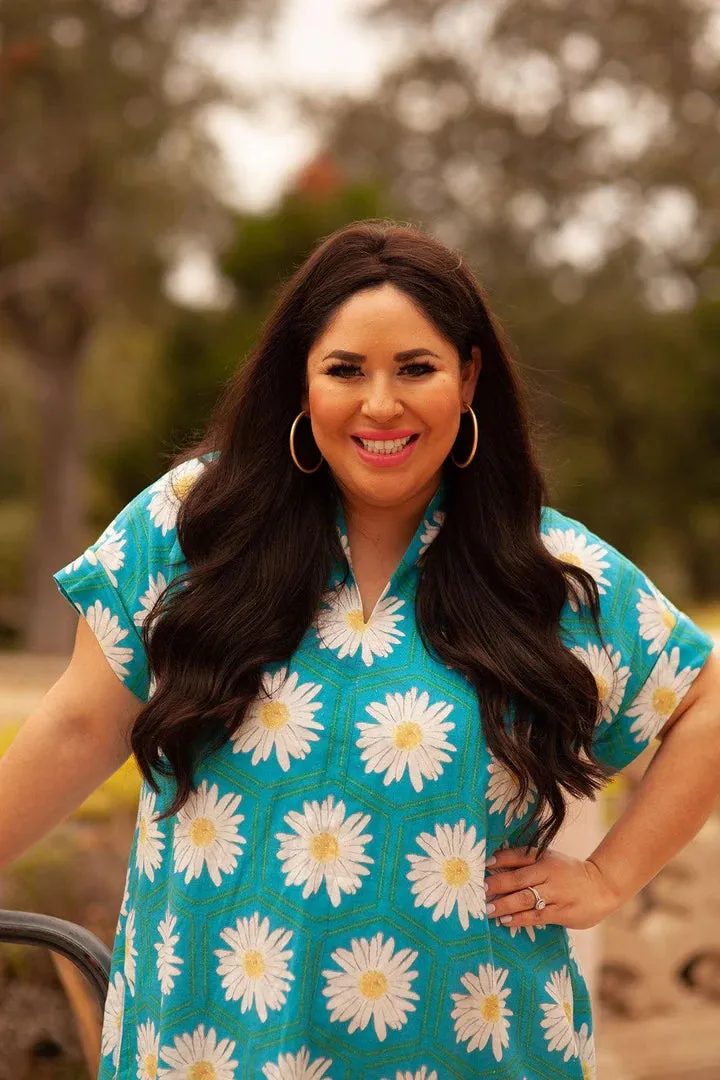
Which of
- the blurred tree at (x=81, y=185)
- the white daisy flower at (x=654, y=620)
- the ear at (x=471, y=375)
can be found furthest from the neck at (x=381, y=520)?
the blurred tree at (x=81, y=185)

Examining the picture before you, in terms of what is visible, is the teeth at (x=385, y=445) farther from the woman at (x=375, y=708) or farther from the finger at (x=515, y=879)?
the finger at (x=515, y=879)

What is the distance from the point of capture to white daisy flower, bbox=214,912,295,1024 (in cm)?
175

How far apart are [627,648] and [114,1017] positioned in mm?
855

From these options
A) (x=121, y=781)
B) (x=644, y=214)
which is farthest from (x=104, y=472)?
(x=121, y=781)

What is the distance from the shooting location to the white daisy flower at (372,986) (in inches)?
69.1

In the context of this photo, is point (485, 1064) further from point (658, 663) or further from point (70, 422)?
point (70, 422)

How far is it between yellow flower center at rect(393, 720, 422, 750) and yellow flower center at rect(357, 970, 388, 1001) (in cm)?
28

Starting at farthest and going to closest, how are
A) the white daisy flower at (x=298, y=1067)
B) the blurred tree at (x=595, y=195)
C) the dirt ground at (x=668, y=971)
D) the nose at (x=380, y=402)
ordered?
the blurred tree at (x=595, y=195), the dirt ground at (x=668, y=971), the nose at (x=380, y=402), the white daisy flower at (x=298, y=1067)

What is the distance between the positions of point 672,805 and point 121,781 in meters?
2.39

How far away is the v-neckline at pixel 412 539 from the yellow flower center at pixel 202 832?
33 centimetres

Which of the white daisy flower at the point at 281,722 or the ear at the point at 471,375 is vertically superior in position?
the ear at the point at 471,375

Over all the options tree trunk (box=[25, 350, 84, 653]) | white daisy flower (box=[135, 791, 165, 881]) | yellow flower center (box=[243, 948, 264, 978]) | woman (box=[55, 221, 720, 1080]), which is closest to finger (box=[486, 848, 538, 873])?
woman (box=[55, 221, 720, 1080])

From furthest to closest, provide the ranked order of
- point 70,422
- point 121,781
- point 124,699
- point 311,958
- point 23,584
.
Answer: point 23,584 → point 70,422 → point 121,781 → point 124,699 → point 311,958

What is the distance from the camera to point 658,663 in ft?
6.47
